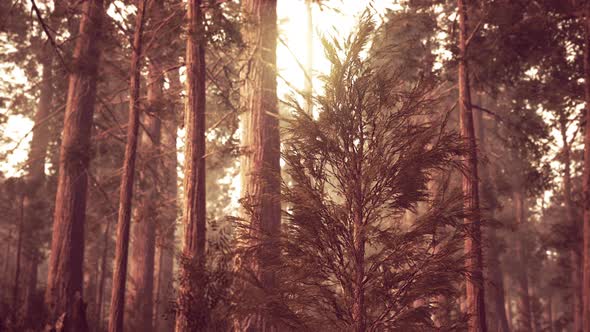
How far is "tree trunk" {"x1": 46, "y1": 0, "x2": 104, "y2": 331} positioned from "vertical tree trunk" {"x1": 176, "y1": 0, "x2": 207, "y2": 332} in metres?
3.24

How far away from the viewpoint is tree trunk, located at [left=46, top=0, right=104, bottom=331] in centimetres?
1044

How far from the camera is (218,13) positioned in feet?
27.6

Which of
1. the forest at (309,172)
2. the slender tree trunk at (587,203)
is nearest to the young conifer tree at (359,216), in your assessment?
the forest at (309,172)

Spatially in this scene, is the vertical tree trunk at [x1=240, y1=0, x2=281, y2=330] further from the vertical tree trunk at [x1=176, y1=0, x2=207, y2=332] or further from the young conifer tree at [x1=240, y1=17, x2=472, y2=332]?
the young conifer tree at [x1=240, y1=17, x2=472, y2=332]

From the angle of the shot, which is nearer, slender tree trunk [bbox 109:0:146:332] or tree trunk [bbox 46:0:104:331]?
slender tree trunk [bbox 109:0:146:332]

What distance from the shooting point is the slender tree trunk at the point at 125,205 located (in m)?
7.72

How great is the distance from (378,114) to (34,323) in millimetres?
7963

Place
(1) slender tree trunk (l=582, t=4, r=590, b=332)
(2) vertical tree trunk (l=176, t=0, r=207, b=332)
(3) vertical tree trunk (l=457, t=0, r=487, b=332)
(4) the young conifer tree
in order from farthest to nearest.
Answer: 1. (1) slender tree trunk (l=582, t=4, r=590, b=332)
2. (3) vertical tree trunk (l=457, t=0, r=487, b=332)
3. (2) vertical tree trunk (l=176, t=0, r=207, b=332)
4. (4) the young conifer tree

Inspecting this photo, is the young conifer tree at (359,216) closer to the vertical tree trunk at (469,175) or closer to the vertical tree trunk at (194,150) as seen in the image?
the vertical tree trunk at (194,150)

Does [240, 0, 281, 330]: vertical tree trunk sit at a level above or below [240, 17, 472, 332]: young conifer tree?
above

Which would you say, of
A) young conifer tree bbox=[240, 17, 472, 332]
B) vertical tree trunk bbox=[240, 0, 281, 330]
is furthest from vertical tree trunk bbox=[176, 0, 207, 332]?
young conifer tree bbox=[240, 17, 472, 332]

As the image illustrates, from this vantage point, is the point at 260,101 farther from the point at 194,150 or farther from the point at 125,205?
the point at 125,205

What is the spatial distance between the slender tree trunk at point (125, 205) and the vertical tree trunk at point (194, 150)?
Result: 1.36m

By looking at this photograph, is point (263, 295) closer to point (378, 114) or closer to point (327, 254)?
point (327, 254)
